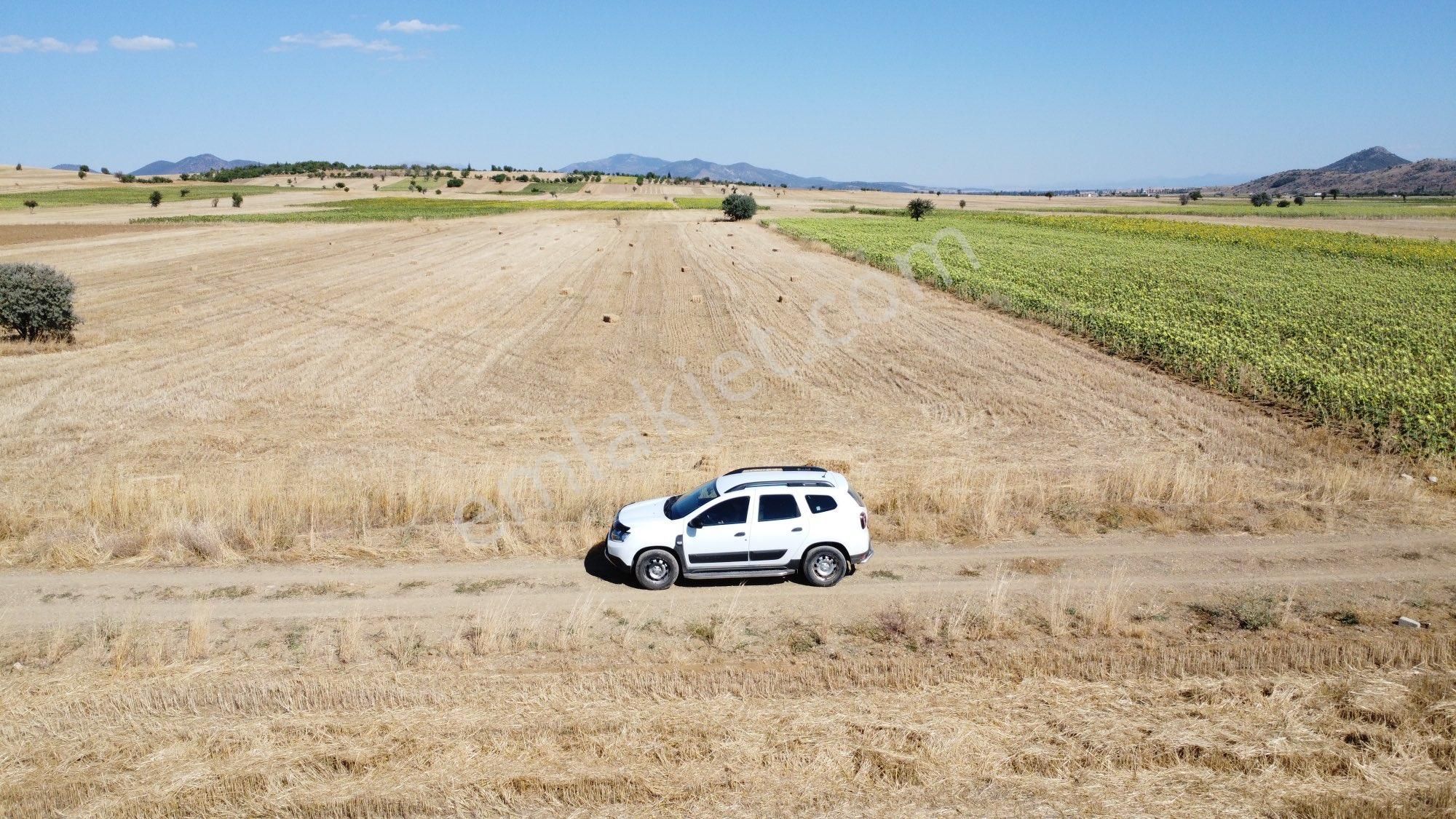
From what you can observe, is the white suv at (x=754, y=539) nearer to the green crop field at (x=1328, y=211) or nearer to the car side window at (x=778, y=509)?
the car side window at (x=778, y=509)

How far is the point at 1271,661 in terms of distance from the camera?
10508 mm

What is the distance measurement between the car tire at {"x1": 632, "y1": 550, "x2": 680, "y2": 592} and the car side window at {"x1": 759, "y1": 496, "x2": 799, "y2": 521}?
1.48m

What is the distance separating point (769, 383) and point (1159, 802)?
18.5 m

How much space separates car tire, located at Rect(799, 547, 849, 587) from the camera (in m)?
12.8

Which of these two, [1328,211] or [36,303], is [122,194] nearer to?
[36,303]

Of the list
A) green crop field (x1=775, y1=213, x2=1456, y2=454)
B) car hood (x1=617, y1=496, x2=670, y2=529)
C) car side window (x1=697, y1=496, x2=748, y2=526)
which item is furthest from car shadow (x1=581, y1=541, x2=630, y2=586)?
green crop field (x1=775, y1=213, x2=1456, y2=454)

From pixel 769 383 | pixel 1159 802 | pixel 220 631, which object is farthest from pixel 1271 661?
pixel 769 383

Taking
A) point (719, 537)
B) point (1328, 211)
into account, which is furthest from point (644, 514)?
point (1328, 211)

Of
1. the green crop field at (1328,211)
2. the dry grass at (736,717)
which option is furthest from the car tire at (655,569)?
the green crop field at (1328,211)

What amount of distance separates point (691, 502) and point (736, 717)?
14.1 feet

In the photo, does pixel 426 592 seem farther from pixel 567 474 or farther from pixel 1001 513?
pixel 1001 513

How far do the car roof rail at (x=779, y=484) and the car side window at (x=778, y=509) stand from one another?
223 millimetres

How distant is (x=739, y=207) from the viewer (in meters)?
97.3

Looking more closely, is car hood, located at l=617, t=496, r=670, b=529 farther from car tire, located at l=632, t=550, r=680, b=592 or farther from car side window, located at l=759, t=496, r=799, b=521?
car side window, located at l=759, t=496, r=799, b=521
